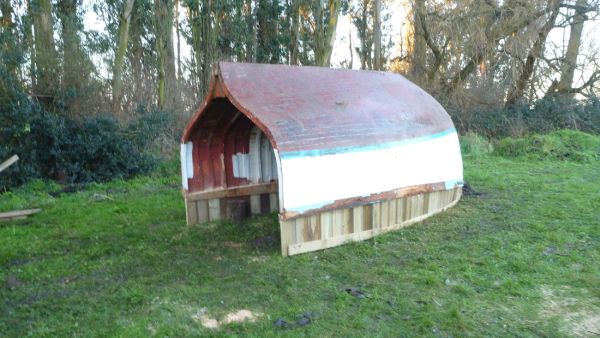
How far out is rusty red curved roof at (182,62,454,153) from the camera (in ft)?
18.1

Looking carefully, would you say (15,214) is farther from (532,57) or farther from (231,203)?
(532,57)

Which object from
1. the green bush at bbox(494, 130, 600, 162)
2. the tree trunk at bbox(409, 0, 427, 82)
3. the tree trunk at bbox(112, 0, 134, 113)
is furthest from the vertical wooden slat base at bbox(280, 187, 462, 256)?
the tree trunk at bbox(409, 0, 427, 82)

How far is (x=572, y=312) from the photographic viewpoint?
162 inches

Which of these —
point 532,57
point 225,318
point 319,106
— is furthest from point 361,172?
point 532,57

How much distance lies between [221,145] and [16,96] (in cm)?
557

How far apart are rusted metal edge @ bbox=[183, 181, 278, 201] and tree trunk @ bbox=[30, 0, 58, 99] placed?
6010 millimetres

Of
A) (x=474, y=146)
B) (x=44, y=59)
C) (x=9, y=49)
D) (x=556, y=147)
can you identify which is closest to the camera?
(x=9, y=49)

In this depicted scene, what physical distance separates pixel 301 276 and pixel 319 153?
1.39 metres

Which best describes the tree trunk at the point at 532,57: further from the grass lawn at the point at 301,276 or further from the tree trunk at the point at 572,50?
the grass lawn at the point at 301,276

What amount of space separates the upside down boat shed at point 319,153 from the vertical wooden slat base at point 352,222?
0.01 meters

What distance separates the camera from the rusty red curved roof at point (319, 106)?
217 inches

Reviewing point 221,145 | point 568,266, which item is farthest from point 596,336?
point 221,145

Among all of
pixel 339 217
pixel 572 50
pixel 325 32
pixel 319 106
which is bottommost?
pixel 339 217

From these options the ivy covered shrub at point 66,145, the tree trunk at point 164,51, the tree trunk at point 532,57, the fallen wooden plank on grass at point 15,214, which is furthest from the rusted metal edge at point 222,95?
the tree trunk at point 532,57
